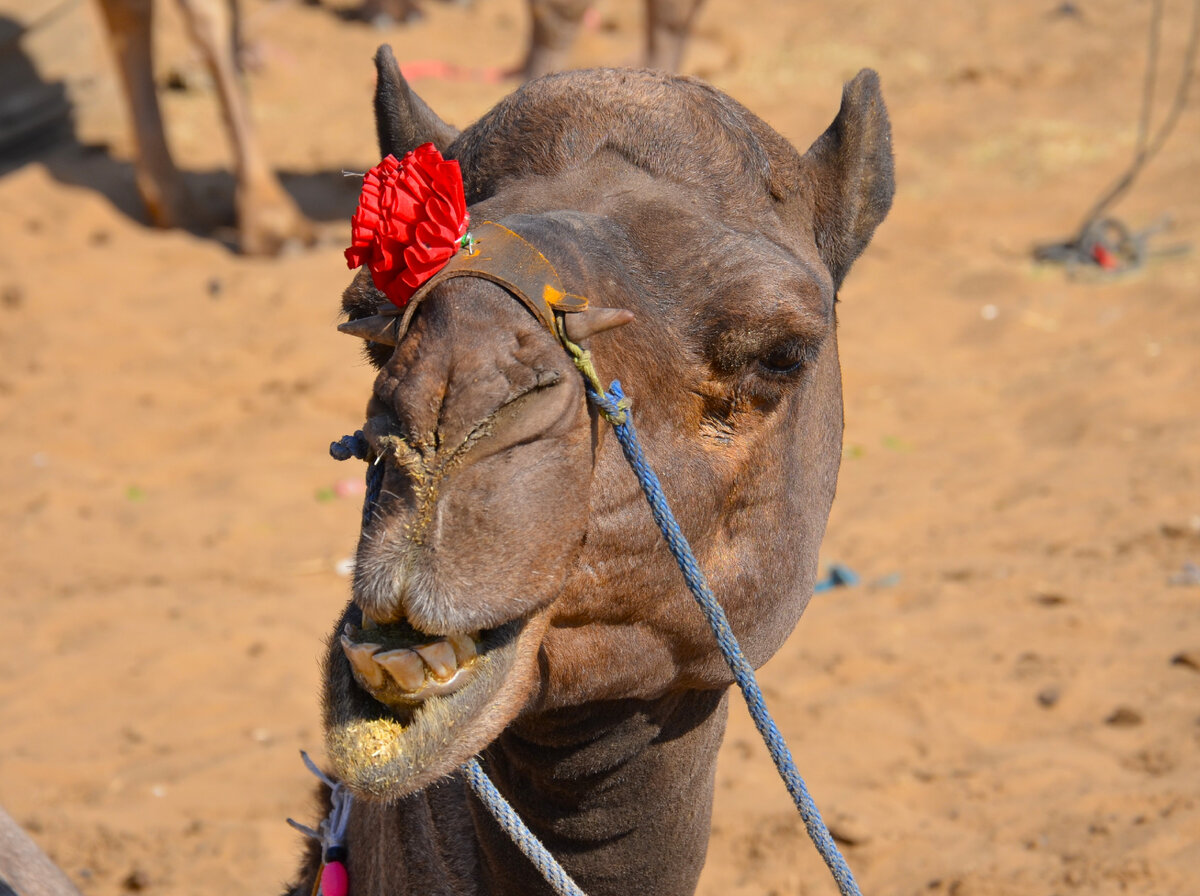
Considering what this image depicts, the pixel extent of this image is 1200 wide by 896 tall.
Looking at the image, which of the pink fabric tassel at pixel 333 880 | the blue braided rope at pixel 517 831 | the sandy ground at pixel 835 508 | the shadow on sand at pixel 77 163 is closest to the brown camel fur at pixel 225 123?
→ the sandy ground at pixel 835 508

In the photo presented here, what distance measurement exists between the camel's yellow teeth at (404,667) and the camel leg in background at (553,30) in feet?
31.1

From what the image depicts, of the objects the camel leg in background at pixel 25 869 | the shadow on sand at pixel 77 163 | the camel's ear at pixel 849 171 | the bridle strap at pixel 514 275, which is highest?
the bridle strap at pixel 514 275

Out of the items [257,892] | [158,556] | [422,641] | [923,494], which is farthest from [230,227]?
[422,641]

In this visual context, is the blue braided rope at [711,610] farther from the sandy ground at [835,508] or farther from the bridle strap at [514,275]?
the sandy ground at [835,508]

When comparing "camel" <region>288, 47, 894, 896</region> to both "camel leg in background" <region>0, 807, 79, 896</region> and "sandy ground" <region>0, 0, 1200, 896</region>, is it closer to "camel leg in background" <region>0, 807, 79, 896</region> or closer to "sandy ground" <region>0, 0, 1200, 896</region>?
"camel leg in background" <region>0, 807, 79, 896</region>

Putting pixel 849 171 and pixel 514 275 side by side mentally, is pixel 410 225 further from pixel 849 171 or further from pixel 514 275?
pixel 849 171

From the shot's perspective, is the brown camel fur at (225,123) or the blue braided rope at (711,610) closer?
the blue braided rope at (711,610)

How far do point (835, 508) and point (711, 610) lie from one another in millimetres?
5349

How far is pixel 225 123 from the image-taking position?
403 inches

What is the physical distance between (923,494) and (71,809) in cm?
460

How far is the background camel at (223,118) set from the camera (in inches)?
395

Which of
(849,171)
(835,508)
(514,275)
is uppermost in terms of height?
(514,275)

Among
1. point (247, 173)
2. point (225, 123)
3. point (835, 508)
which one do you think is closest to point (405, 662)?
point (835, 508)

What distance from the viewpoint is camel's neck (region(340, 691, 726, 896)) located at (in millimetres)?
2398
